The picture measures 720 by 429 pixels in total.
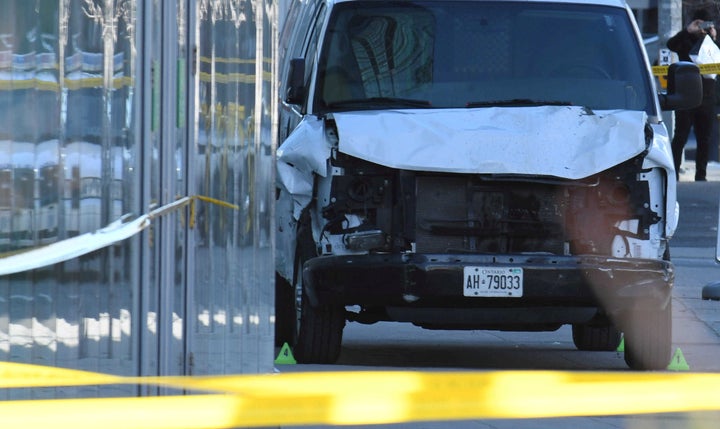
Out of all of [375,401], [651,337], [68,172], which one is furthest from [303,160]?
[375,401]

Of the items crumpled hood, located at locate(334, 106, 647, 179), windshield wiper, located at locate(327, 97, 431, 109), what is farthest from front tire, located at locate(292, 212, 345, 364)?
windshield wiper, located at locate(327, 97, 431, 109)

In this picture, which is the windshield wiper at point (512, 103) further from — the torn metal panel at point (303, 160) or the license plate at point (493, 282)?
the license plate at point (493, 282)

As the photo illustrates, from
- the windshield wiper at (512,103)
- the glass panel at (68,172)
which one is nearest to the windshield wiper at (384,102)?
the windshield wiper at (512,103)

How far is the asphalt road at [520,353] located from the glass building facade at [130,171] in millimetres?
1477

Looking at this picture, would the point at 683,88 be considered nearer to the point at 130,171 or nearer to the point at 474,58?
the point at 474,58

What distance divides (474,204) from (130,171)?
146 inches

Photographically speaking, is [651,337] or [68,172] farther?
[651,337]

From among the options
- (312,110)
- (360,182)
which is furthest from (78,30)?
(312,110)

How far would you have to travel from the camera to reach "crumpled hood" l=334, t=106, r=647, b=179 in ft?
28.1

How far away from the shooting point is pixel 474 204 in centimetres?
873

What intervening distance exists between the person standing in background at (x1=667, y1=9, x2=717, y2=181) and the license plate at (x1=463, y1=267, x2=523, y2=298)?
1122 centimetres

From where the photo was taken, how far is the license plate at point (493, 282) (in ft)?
28.1

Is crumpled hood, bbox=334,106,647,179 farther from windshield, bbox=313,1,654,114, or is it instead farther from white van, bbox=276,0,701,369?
windshield, bbox=313,1,654,114

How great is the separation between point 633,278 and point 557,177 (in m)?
0.70
